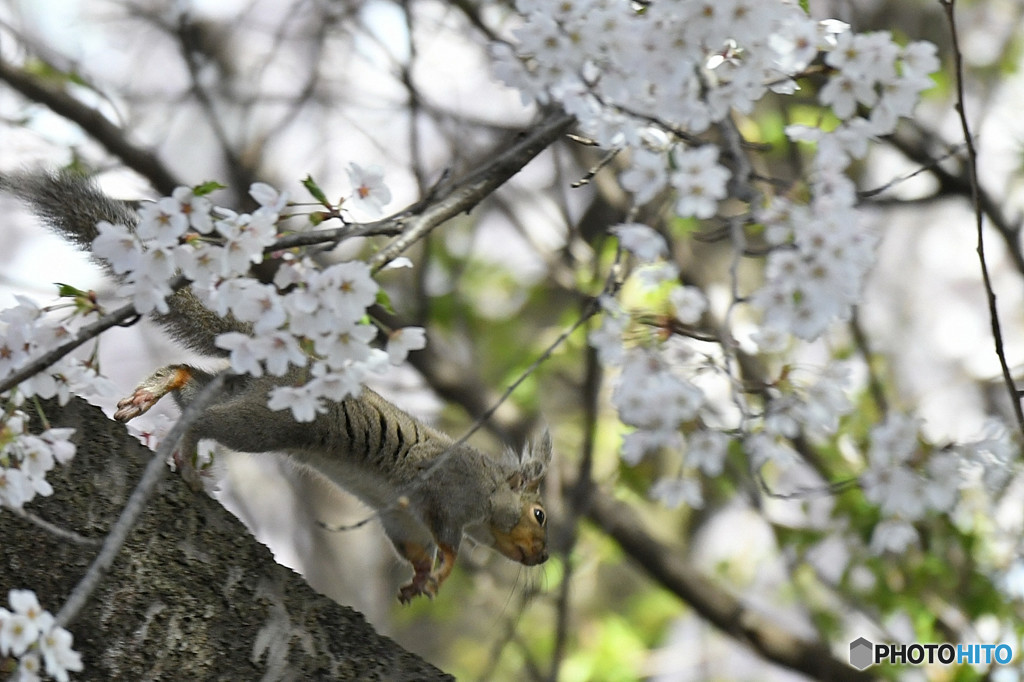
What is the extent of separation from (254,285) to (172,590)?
69cm

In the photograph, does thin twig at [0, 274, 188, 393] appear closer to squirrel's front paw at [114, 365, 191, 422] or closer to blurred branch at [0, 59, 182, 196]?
squirrel's front paw at [114, 365, 191, 422]

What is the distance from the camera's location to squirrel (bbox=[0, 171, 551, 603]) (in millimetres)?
3057

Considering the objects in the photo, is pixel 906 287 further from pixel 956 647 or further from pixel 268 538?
pixel 268 538

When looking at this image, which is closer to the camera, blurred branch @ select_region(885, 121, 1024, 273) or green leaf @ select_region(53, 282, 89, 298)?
green leaf @ select_region(53, 282, 89, 298)

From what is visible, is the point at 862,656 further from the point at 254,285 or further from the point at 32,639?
the point at 32,639

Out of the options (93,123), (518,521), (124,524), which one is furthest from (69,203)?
(93,123)

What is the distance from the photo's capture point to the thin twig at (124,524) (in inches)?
67.4

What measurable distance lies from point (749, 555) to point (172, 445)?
5.97 m

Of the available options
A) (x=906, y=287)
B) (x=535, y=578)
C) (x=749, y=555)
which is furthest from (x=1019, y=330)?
(x=535, y=578)

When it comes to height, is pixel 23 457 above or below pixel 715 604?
above

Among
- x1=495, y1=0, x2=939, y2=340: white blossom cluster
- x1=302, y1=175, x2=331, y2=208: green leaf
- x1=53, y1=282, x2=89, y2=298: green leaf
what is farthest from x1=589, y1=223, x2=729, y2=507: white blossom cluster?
x1=53, y1=282, x2=89, y2=298: green leaf

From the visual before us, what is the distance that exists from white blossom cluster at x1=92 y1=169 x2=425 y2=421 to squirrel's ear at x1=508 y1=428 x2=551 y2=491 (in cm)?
237

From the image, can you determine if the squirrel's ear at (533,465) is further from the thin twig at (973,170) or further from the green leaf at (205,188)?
the green leaf at (205,188)

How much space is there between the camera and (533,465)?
4422 mm
